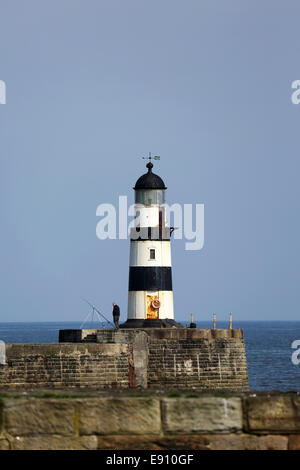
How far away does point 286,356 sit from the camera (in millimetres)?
77750

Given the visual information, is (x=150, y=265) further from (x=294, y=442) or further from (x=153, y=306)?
(x=294, y=442)

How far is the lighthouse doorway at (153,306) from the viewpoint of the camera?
1342 inches

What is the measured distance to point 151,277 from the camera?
34031 millimetres

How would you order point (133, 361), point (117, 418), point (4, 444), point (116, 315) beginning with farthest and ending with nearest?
point (116, 315) < point (133, 361) < point (117, 418) < point (4, 444)

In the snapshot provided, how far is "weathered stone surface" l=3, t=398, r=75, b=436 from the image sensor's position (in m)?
9.86

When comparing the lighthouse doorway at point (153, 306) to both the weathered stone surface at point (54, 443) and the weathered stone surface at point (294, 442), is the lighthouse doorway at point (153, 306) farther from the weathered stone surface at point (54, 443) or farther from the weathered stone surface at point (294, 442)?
the weathered stone surface at point (54, 443)

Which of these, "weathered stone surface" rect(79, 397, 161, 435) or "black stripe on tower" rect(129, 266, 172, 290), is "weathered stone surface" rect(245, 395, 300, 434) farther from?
"black stripe on tower" rect(129, 266, 172, 290)

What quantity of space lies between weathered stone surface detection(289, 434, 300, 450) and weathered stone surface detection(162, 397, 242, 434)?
19.2 inches

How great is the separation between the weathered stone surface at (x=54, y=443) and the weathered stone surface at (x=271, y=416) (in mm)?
1462

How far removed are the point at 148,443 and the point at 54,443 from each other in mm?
860

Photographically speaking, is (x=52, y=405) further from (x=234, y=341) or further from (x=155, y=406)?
(x=234, y=341)

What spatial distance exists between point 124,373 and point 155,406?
764 inches

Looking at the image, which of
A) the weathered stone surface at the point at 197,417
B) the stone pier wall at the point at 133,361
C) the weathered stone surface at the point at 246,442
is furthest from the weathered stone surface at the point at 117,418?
the stone pier wall at the point at 133,361

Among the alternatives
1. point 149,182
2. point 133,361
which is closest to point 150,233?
point 149,182
